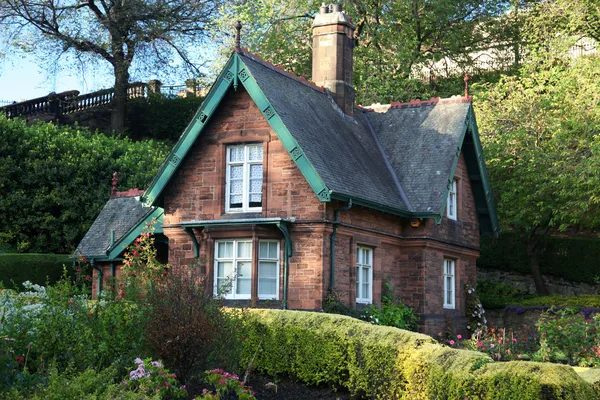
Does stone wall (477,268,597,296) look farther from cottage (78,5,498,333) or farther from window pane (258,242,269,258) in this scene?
window pane (258,242,269,258)

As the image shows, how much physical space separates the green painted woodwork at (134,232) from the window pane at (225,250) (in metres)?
2.23

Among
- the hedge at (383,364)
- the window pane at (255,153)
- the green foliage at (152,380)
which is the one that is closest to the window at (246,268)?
the window pane at (255,153)

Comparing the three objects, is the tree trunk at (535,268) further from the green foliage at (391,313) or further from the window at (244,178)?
the window at (244,178)

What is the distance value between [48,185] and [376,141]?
47.8 feet

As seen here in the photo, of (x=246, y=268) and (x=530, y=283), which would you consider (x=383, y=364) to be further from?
(x=530, y=283)

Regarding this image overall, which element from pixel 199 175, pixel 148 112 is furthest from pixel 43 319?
pixel 148 112

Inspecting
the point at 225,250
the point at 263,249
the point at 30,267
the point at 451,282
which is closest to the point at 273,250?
the point at 263,249

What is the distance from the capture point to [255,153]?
1972cm

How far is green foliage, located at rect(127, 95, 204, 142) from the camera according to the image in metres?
44.4

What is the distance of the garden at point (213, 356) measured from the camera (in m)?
10.0

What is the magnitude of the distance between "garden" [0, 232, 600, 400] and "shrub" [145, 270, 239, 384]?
2 centimetres

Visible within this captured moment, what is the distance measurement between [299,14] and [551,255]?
1467 cm

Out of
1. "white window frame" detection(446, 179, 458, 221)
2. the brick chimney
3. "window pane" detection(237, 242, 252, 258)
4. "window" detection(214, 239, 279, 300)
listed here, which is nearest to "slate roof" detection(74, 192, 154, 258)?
"window" detection(214, 239, 279, 300)

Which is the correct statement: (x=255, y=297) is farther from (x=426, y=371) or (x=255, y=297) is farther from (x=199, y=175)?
(x=426, y=371)
